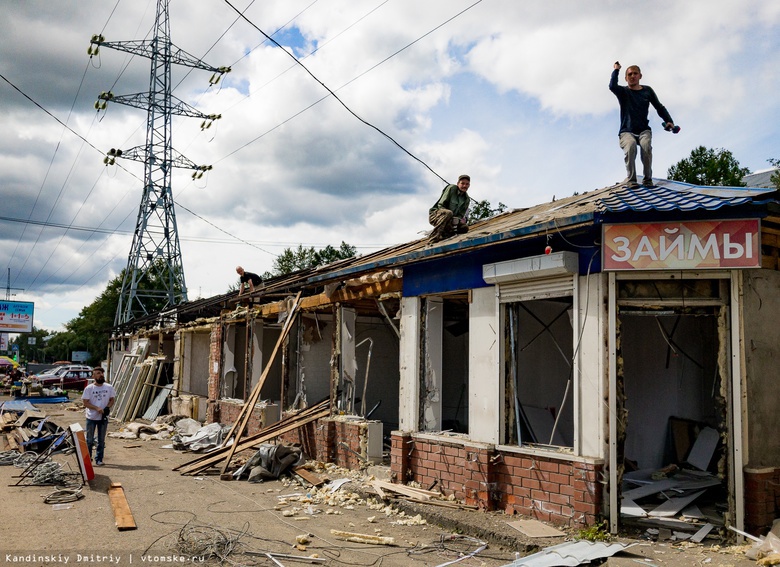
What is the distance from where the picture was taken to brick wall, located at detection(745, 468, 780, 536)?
21.8 ft

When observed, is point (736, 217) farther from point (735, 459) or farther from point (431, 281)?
point (431, 281)

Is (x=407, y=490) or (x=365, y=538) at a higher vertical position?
(x=407, y=490)

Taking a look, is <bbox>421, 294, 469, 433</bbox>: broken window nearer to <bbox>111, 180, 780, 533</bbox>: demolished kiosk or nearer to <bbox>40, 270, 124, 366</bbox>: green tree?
<bbox>111, 180, 780, 533</bbox>: demolished kiosk

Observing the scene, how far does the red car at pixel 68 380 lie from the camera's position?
36.6m

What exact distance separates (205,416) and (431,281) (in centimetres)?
1128

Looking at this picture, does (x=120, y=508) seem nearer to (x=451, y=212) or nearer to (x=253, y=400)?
(x=253, y=400)

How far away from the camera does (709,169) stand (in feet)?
89.6

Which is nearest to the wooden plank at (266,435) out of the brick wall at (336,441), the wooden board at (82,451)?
the brick wall at (336,441)

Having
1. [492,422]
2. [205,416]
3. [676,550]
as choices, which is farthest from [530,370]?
[205,416]

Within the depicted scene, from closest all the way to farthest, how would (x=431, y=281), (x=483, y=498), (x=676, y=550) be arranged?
(x=676, y=550)
(x=483, y=498)
(x=431, y=281)

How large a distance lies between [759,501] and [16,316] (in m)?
58.3

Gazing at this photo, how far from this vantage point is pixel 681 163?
2855 centimetres

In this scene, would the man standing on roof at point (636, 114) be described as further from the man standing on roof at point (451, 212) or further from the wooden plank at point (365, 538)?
the wooden plank at point (365, 538)

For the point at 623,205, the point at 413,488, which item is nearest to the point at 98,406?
the point at 413,488
